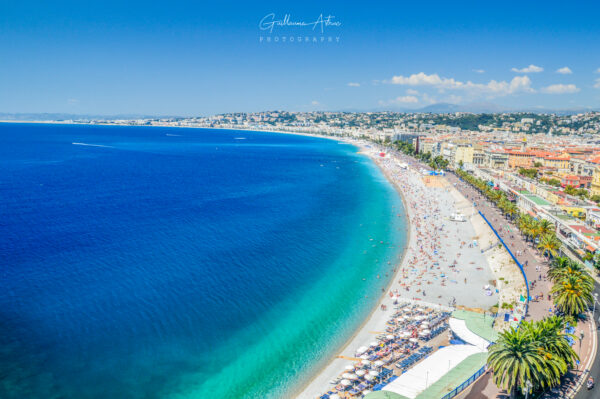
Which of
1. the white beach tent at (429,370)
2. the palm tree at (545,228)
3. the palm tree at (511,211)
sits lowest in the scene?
the white beach tent at (429,370)

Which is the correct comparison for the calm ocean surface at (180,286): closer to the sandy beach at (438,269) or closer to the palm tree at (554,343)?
the sandy beach at (438,269)

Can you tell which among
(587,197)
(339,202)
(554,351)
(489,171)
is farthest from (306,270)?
(489,171)

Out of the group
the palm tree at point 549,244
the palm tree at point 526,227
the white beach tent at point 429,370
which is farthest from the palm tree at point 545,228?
the white beach tent at point 429,370

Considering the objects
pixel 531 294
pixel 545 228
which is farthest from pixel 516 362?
pixel 545 228

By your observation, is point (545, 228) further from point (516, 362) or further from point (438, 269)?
point (516, 362)

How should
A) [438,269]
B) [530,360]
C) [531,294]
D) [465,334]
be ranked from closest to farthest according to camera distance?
1. [530,360]
2. [465,334]
3. [531,294]
4. [438,269]

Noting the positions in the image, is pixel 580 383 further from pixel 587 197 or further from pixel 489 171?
pixel 489 171

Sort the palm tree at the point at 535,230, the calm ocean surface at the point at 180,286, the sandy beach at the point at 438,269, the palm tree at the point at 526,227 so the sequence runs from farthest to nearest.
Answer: the palm tree at the point at 526,227, the palm tree at the point at 535,230, the sandy beach at the point at 438,269, the calm ocean surface at the point at 180,286
